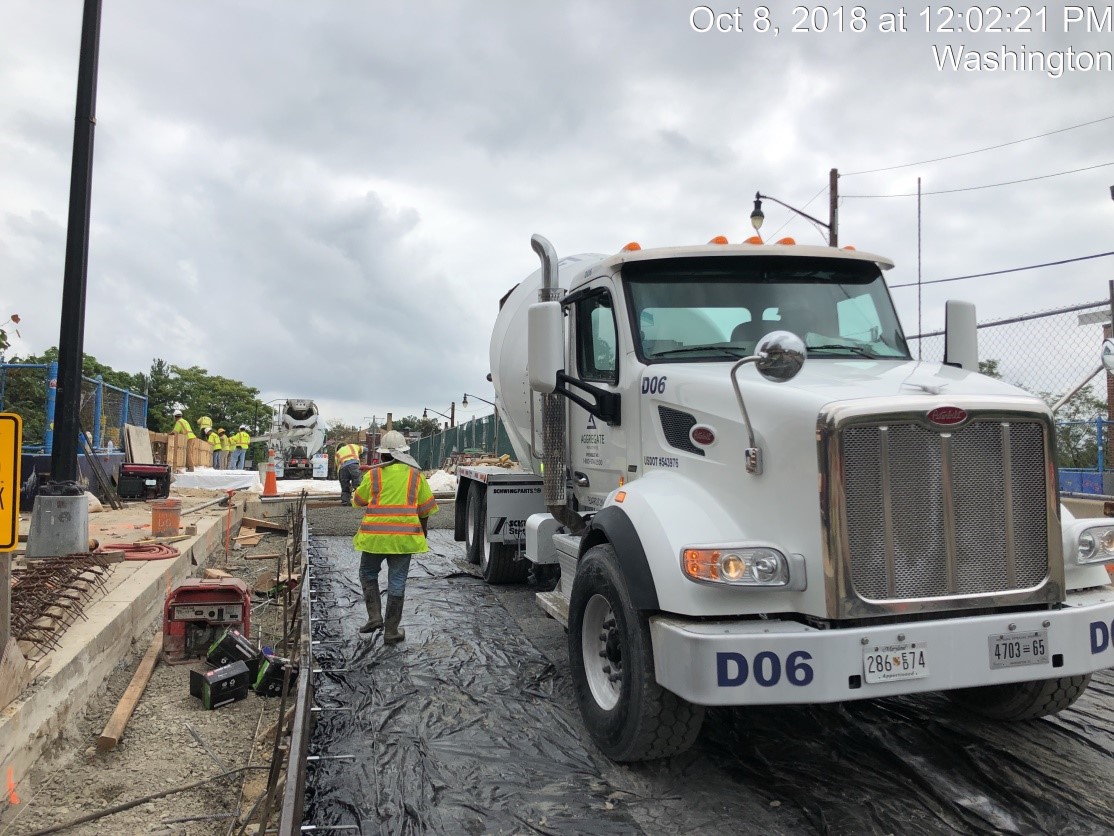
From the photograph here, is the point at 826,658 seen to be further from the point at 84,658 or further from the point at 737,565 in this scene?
the point at 84,658

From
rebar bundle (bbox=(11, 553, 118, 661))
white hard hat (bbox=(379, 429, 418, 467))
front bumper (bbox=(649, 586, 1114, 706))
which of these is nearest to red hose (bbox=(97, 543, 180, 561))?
rebar bundle (bbox=(11, 553, 118, 661))

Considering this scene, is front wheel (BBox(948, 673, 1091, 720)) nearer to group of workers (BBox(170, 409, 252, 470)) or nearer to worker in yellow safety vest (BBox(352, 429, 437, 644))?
worker in yellow safety vest (BBox(352, 429, 437, 644))

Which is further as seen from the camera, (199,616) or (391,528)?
(391,528)

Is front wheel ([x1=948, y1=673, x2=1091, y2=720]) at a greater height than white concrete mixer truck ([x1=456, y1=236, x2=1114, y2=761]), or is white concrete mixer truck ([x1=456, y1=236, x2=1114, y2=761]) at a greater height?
white concrete mixer truck ([x1=456, y1=236, x2=1114, y2=761])

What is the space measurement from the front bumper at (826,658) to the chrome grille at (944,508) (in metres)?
0.18

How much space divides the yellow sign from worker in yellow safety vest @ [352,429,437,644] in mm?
3074

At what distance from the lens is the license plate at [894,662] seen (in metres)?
3.40

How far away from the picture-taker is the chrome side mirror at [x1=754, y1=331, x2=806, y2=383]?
3.63 m

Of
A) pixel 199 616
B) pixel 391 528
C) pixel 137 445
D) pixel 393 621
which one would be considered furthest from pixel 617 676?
pixel 137 445

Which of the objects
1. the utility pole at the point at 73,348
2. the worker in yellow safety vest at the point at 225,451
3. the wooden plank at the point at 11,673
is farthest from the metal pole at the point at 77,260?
the worker in yellow safety vest at the point at 225,451

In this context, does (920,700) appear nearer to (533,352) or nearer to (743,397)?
(743,397)

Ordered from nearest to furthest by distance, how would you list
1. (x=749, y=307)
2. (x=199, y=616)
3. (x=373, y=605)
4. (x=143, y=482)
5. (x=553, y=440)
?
(x=749, y=307) < (x=199, y=616) < (x=553, y=440) < (x=373, y=605) < (x=143, y=482)

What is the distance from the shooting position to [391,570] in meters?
6.53

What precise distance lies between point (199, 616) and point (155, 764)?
5.82ft
